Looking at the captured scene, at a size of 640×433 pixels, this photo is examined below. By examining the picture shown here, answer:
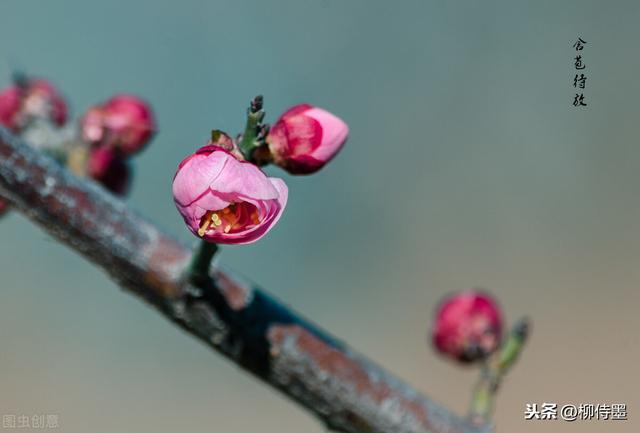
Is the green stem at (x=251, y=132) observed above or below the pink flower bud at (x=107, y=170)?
below

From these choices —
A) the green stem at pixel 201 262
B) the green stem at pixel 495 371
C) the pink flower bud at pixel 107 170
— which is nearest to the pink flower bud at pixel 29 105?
the pink flower bud at pixel 107 170

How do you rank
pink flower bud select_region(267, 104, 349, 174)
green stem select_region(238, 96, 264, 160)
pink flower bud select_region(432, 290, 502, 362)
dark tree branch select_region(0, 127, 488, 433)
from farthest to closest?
pink flower bud select_region(432, 290, 502, 362) → dark tree branch select_region(0, 127, 488, 433) → pink flower bud select_region(267, 104, 349, 174) → green stem select_region(238, 96, 264, 160)

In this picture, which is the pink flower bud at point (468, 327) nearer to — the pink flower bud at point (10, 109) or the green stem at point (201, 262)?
the green stem at point (201, 262)

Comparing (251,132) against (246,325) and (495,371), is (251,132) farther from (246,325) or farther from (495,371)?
(495,371)

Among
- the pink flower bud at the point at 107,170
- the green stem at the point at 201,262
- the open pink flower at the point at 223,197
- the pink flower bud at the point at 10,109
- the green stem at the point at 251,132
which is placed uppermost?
the pink flower bud at the point at 10,109

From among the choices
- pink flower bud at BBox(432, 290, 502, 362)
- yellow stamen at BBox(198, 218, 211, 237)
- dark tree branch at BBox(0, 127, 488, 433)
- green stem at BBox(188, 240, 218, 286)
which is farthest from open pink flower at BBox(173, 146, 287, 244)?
pink flower bud at BBox(432, 290, 502, 362)

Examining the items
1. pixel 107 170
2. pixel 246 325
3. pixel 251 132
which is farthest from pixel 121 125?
pixel 251 132

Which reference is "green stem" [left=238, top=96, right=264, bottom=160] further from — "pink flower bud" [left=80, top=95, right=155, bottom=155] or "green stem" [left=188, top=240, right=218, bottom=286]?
"pink flower bud" [left=80, top=95, right=155, bottom=155]
